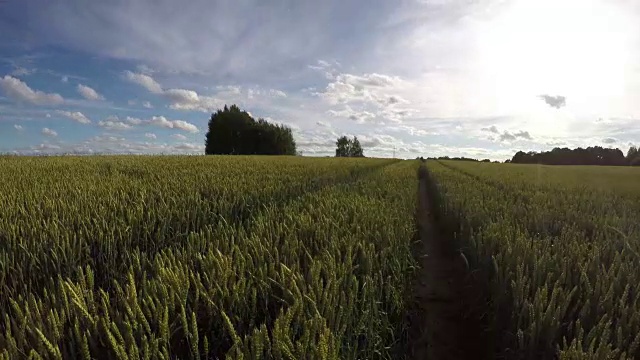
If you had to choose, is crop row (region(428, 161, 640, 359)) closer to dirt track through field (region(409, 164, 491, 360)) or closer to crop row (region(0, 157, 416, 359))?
dirt track through field (region(409, 164, 491, 360))

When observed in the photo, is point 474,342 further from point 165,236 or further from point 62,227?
point 62,227

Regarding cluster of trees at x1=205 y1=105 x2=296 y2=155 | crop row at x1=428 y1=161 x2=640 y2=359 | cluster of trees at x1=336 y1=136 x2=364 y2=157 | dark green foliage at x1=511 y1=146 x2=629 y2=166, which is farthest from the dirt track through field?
cluster of trees at x1=336 y1=136 x2=364 y2=157

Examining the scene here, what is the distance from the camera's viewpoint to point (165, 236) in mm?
3605

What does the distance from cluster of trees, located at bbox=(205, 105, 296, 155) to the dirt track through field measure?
66.3 metres

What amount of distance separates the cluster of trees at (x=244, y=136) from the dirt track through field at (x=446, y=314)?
66.3 m

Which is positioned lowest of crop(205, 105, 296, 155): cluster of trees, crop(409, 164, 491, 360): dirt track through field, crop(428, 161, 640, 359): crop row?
crop(409, 164, 491, 360): dirt track through field

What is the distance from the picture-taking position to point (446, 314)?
351 centimetres

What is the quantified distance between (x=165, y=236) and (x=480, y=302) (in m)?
3.22

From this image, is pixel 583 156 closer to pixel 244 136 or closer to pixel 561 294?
pixel 244 136

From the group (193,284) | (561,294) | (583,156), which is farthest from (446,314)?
(583,156)

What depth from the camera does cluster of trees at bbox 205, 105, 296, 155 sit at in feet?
231

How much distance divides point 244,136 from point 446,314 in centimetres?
7051

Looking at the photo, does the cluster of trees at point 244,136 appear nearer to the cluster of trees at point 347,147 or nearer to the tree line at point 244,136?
the tree line at point 244,136

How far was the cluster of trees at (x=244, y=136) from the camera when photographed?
70500mm
